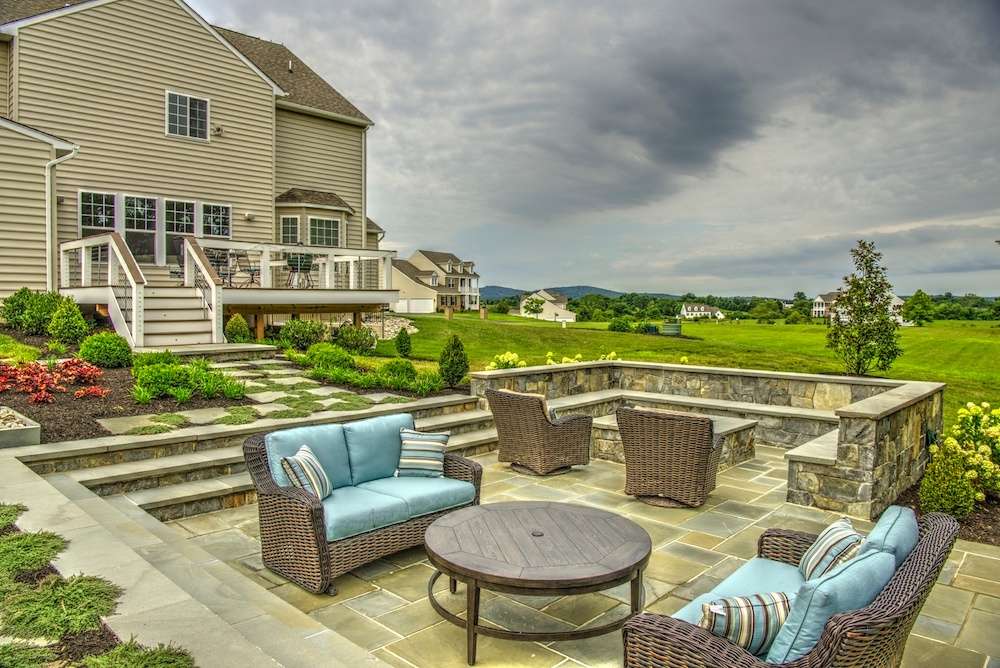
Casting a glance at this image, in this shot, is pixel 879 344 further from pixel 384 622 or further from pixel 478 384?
pixel 384 622

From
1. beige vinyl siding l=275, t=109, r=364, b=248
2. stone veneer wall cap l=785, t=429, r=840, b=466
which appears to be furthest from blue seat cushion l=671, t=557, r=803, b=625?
beige vinyl siding l=275, t=109, r=364, b=248

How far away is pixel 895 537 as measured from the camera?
2459 mm

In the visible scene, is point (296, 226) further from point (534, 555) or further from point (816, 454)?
point (534, 555)

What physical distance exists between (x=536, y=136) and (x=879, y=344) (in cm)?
893

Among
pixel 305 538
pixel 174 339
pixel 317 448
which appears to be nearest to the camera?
pixel 305 538

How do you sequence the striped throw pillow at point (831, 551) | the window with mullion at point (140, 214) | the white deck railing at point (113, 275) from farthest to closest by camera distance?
the window with mullion at point (140, 214), the white deck railing at point (113, 275), the striped throw pillow at point (831, 551)

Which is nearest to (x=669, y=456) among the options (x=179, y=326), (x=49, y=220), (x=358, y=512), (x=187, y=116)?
(x=358, y=512)

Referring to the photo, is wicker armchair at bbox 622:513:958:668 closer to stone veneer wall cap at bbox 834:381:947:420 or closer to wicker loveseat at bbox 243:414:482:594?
wicker loveseat at bbox 243:414:482:594

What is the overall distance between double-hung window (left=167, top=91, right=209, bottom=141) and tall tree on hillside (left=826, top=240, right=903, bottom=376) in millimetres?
13699

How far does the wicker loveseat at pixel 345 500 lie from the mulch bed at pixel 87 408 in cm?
286

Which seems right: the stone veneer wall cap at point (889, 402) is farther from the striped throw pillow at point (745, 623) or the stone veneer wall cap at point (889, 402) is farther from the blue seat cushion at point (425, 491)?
the striped throw pillow at point (745, 623)

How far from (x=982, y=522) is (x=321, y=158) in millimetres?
16202

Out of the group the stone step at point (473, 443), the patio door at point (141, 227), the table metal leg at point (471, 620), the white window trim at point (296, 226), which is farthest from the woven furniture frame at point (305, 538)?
the white window trim at point (296, 226)

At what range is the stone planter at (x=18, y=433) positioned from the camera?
18.0 ft
